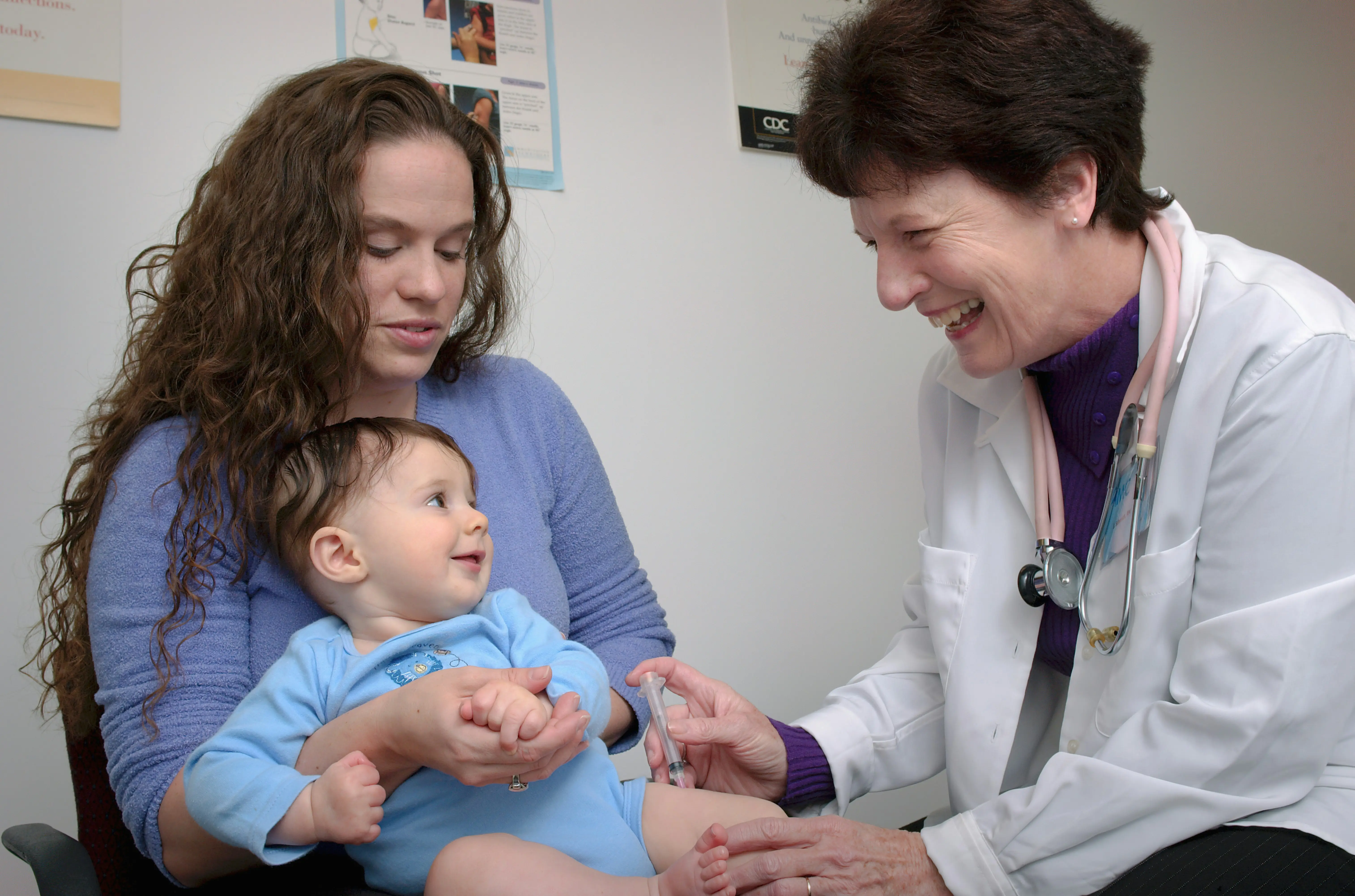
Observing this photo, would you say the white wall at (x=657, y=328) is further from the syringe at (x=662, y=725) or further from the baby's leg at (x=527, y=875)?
the baby's leg at (x=527, y=875)

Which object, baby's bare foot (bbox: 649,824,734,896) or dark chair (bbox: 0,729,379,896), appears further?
dark chair (bbox: 0,729,379,896)

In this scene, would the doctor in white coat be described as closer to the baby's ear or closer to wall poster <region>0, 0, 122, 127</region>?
the baby's ear

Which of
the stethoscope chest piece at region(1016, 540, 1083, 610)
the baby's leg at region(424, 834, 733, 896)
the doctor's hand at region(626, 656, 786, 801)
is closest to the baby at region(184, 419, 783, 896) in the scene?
the baby's leg at region(424, 834, 733, 896)

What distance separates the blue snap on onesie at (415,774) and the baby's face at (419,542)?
0.15 feet

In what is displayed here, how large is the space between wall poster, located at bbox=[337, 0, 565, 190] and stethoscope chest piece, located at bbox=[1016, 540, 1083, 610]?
1.41m

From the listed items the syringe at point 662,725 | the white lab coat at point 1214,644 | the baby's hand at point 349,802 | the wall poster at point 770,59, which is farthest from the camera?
the wall poster at point 770,59

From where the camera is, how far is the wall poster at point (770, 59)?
2.46m

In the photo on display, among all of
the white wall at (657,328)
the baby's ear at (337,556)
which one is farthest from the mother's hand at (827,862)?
the white wall at (657,328)

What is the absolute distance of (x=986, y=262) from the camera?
1.18 meters

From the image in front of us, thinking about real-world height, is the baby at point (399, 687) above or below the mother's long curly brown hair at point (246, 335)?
below

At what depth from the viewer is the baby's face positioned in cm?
109

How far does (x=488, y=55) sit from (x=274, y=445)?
50.2 inches

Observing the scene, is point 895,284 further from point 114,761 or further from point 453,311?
point 114,761

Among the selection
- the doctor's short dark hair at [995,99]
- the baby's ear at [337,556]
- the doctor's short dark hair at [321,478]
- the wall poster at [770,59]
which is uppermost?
the wall poster at [770,59]
